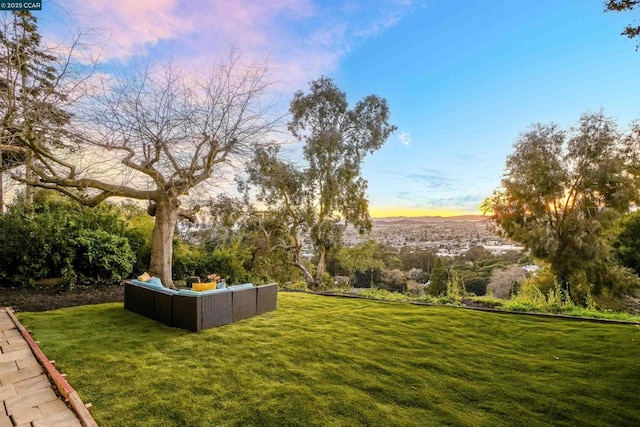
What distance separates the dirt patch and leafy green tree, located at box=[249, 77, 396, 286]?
20.1ft

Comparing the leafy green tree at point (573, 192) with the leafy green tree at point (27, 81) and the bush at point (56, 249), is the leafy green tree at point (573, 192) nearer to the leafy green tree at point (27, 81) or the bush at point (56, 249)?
the leafy green tree at point (27, 81)

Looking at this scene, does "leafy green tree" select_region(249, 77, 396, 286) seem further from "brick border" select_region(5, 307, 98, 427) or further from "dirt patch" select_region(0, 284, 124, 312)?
"brick border" select_region(5, 307, 98, 427)

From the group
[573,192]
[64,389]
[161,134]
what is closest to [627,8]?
[64,389]

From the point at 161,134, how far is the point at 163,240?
8.54 ft

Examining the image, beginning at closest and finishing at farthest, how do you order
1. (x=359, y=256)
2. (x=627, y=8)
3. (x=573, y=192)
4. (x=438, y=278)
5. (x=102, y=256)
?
(x=627, y=8) < (x=102, y=256) < (x=573, y=192) < (x=359, y=256) < (x=438, y=278)

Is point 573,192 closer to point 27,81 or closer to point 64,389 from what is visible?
point 64,389

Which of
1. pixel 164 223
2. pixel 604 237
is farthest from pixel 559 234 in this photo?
pixel 164 223

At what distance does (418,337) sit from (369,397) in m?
1.93

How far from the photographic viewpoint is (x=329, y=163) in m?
11.6

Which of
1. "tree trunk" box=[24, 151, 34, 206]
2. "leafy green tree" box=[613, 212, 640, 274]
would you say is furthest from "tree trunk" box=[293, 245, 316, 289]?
"leafy green tree" box=[613, 212, 640, 274]

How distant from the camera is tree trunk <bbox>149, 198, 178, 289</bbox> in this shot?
6941mm

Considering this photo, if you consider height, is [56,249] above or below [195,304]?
above

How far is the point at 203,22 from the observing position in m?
6.26

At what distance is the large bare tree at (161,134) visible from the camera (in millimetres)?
5543
